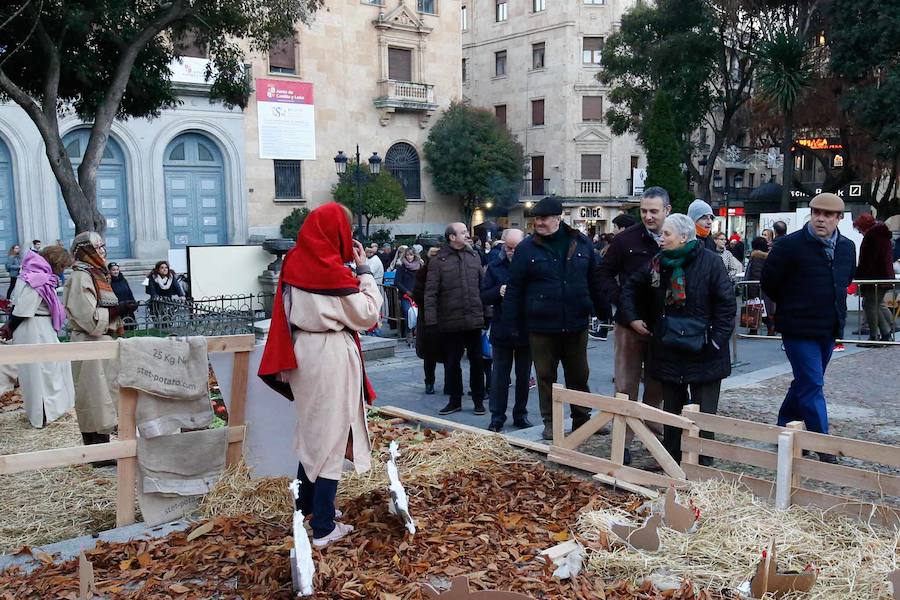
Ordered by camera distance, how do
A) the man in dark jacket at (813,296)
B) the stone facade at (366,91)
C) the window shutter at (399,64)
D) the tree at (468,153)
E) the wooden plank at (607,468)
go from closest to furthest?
the wooden plank at (607,468)
the man in dark jacket at (813,296)
the stone facade at (366,91)
the window shutter at (399,64)
the tree at (468,153)

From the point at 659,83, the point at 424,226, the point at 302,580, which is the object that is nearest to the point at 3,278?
the point at 424,226

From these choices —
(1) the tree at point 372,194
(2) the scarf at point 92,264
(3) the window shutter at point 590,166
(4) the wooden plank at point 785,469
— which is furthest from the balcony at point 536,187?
Answer: (4) the wooden plank at point 785,469

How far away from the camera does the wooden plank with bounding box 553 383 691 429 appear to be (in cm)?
478

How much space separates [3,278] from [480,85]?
1190 inches

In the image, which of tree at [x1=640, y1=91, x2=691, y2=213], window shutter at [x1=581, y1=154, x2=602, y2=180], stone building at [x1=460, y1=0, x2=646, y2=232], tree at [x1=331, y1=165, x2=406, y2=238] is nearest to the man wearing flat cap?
tree at [x1=640, y1=91, x2=691, y2=213]

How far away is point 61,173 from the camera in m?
10.8

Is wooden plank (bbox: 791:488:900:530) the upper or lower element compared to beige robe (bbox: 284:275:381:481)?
lower

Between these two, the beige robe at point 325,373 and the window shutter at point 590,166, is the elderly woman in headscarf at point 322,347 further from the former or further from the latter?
the window shutter at point 590,166

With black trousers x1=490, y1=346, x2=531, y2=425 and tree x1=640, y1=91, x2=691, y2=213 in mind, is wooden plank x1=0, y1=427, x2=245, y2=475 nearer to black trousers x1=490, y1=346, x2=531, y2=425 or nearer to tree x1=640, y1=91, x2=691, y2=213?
black trousers x1=490, y1=346, x2=531, y2=425

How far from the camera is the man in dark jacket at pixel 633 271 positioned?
19.2 ft

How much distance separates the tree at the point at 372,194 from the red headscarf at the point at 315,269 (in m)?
27.3

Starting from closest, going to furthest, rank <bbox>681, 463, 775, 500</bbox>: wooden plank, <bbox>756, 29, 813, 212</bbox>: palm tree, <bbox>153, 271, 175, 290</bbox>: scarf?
<bbox>681, 463, 775, 500</bbox>: wooden plank, <bbox>153, 271, 175, 290</bbox>: scarf, <bbox>756, 29, 813, 212</bbox>: palm tree

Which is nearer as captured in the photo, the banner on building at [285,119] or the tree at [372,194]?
the tree at [372,194]

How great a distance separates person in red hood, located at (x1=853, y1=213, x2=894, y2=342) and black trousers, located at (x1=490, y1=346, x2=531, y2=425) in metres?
6.41
